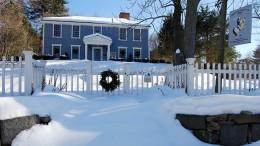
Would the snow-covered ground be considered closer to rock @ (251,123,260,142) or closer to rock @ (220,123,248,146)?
rock @ (251,123,260,142)

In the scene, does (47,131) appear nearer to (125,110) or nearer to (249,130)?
(125,110)

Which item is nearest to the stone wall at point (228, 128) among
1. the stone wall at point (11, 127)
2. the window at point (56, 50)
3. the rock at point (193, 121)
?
the rock at point (193, 121)

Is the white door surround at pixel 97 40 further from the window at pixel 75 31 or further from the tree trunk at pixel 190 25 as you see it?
the tree trunk at pixel 190 25

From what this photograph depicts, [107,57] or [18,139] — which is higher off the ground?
[107,57]

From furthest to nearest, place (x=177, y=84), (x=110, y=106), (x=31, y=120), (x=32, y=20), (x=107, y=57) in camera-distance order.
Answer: (x=32, y=20), (x=107, y=57), (x=177, y=84), (x=110, y=106), (x=31, y=120)

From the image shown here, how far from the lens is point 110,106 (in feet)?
23.6

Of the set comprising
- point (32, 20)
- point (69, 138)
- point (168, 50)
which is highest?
point (32, 20)

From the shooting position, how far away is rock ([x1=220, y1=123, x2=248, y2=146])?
551 cm

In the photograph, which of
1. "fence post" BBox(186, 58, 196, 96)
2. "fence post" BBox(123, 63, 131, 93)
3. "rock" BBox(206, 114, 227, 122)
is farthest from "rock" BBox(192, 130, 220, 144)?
"fence post" BBox(123, 63, 131, 93)

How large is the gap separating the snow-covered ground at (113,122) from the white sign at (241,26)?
4426 millimetres

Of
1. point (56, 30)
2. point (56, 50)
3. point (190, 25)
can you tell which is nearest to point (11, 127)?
point (190, 25)

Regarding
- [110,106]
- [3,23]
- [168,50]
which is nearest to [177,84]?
[110,106]

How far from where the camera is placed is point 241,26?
402 inches

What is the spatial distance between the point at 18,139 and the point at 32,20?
4568 cm
